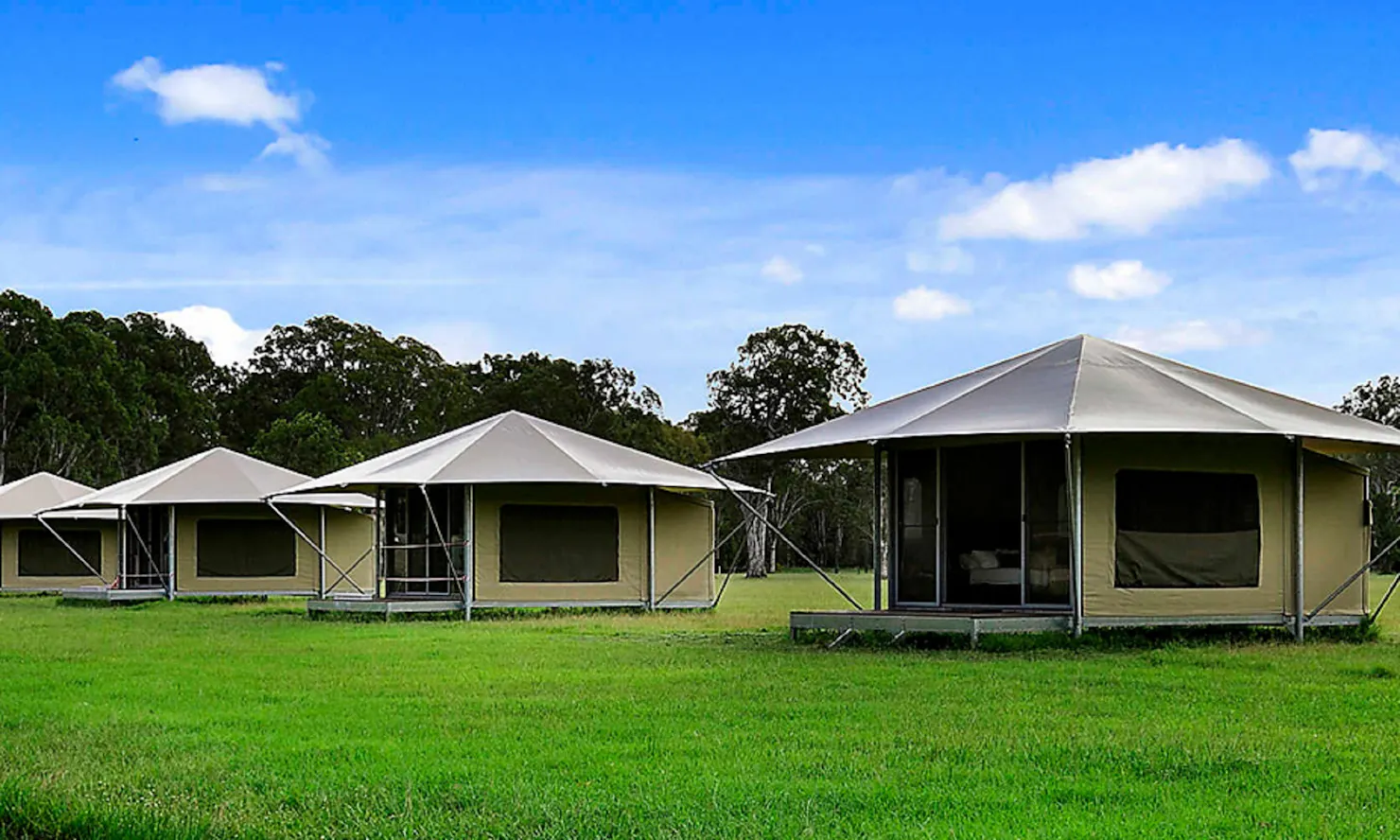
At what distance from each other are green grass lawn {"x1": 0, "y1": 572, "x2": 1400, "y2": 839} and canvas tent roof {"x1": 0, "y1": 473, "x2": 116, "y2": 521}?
765 inches

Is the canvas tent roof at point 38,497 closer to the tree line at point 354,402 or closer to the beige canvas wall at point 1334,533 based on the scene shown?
the tree line at point 354,402

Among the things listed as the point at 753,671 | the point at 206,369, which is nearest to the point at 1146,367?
the point at 753,671

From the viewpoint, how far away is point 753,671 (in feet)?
42.1

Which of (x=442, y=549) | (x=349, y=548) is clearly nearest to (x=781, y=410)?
(x=349, y=548)

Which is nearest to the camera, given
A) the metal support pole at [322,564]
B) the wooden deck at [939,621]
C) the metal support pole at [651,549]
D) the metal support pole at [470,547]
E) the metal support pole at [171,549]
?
the wooden deck at [939,621]

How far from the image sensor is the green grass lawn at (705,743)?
671 centimetres

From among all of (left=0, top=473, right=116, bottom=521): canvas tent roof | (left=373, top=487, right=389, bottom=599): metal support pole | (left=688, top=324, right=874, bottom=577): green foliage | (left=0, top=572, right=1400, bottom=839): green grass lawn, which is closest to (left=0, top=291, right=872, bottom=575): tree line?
(left=688, top=324, right=874, bottom=577): green foliage

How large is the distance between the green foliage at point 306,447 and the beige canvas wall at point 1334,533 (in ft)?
121

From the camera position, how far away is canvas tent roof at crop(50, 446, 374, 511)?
1145 inches

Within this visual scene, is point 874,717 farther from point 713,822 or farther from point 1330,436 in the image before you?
point 1330,436

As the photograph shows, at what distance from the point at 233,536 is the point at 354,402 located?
32.5 m

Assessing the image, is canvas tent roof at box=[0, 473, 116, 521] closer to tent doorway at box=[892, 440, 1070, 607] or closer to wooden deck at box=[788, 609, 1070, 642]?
tent doorway at box=[892, 440, 1070, 607]

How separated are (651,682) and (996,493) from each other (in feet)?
20.1

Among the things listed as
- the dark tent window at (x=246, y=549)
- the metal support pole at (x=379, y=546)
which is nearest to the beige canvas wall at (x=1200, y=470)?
the metal support pole at (x=379, y=546)
